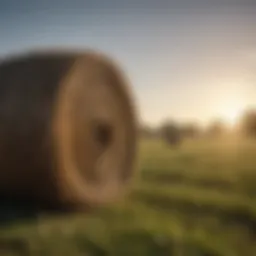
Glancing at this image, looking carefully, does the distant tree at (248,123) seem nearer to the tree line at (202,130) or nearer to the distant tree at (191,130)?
the tree line at (202,130)

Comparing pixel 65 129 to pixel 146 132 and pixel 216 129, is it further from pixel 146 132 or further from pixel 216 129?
pixel 216 129

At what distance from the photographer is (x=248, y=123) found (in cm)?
125

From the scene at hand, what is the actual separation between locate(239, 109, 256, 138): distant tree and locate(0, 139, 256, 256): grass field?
0.09 feet

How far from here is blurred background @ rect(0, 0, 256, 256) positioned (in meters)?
1.23

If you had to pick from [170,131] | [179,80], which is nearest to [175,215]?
[170,131]

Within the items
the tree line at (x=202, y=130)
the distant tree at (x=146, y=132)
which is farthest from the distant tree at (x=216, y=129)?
the distant tree at (x=146, y=132)

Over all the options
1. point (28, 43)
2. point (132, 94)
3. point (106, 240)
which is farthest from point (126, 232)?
point (28, 43)

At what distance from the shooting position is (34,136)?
1141 mm

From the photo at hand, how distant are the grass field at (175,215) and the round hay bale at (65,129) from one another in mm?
58

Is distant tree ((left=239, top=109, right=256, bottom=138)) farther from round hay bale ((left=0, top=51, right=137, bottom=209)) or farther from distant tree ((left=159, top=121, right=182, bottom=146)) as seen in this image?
round hay bale ((left=0, top=51, right=137, bottom=209))

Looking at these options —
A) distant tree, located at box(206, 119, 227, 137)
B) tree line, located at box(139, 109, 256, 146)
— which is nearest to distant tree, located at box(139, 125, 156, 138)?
tree line, located at box(139, 109, 256, 146)

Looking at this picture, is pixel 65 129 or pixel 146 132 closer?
pixel 65 129

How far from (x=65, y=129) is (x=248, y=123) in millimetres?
459

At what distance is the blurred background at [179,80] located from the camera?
123 centimetres
